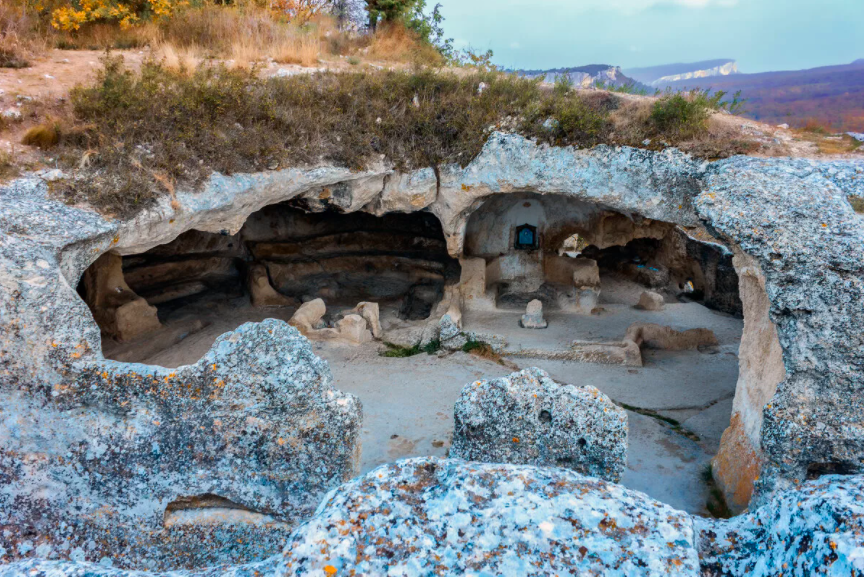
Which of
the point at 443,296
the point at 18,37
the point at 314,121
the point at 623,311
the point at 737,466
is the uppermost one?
the point at 18,37

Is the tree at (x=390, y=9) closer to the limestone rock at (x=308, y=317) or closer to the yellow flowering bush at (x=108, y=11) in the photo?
the yellow flowering bush at (x=108, y=11)

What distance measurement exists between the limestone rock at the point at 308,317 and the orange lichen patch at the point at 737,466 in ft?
21.7

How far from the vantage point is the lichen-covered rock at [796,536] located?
1925 millimetres

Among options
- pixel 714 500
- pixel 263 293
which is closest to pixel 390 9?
pixel 263 293

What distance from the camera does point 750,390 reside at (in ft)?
20.0

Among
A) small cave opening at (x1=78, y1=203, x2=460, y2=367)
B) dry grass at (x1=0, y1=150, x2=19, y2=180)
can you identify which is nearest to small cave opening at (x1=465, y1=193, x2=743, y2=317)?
small cave opening at (x1=78, y1=203, x2=460, y2=367)

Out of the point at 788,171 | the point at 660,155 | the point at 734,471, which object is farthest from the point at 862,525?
the point at 660,155

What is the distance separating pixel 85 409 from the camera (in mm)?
4984

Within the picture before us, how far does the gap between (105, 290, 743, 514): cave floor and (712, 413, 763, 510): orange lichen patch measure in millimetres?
291

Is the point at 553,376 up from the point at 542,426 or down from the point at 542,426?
down

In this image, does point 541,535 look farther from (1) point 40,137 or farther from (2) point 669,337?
(2) point 669,337

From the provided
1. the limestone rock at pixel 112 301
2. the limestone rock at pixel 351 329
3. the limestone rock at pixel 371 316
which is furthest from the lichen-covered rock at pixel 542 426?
the limestone rock at pixel 112 301

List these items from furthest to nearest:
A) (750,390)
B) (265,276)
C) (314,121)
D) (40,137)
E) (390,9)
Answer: (390,9) < (265,276) < (314,121) < (40,137) < (750,390)

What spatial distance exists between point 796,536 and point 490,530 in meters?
1.13
